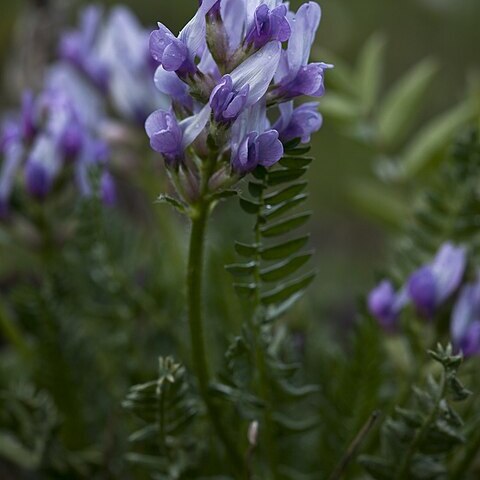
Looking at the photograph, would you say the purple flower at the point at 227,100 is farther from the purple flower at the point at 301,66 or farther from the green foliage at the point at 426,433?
the green foliage at the point at 426,433

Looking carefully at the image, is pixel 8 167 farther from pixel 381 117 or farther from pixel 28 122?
pixel 381 117

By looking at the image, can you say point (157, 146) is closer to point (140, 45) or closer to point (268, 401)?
point (268, 401)

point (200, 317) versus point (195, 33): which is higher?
point (195, 33)

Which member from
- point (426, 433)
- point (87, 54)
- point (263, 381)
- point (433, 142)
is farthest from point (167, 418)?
point (87, 54)

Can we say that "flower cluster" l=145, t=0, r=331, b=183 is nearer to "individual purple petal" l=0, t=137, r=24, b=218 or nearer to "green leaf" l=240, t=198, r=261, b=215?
"green leaf" l=240, t=198, r=261, b=215

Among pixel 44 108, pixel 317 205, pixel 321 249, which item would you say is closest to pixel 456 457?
pixel 44 108

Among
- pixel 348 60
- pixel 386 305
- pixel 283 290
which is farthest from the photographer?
pixel 348 60

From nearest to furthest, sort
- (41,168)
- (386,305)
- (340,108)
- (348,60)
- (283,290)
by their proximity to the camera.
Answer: (283,290) < (386,305) < (41,168) < (340,108) < (348,60)
